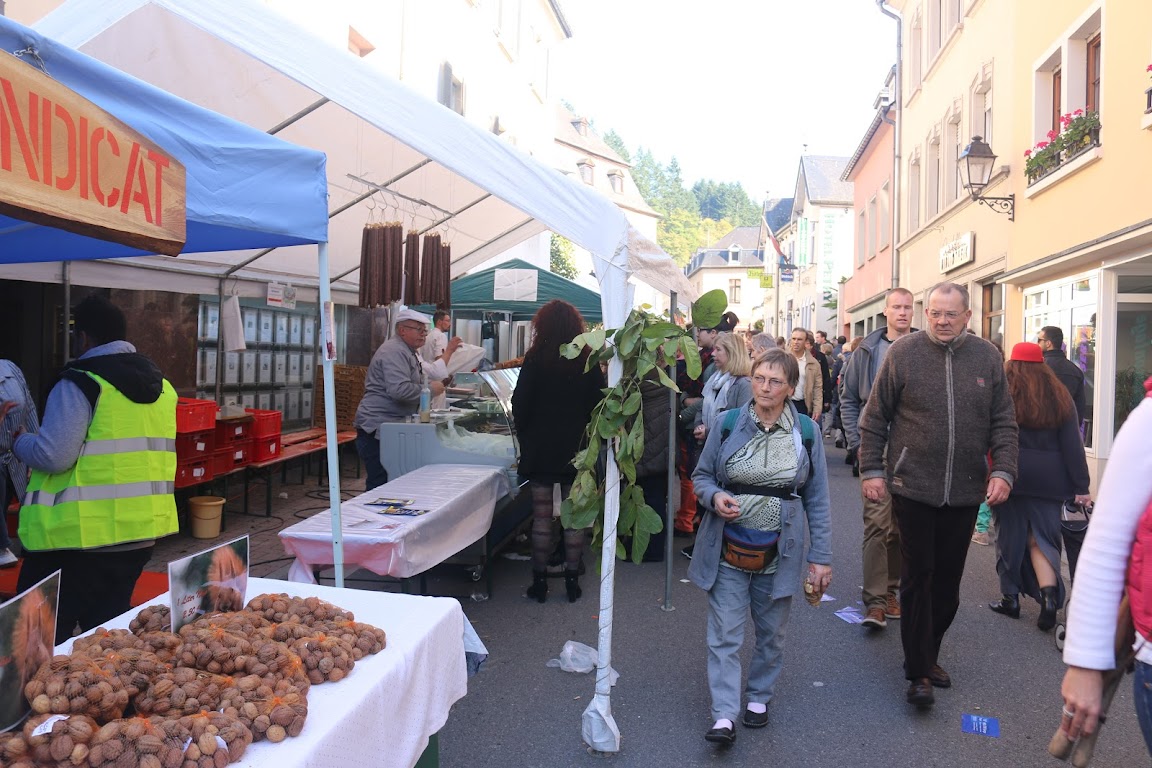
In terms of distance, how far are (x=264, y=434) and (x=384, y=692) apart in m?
6.14

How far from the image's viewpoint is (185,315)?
331 inches

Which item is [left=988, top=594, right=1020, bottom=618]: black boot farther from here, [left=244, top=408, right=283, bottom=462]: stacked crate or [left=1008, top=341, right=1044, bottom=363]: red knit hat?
[left=244, top=408, right=283, bottom=462]: stacked crate

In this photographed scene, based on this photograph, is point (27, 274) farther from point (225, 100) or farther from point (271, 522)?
point (271, 522)

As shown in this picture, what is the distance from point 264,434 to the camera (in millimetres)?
7938

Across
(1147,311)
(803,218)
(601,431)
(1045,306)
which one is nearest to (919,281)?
(1045,306)

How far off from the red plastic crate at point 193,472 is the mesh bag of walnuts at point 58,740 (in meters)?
5.20

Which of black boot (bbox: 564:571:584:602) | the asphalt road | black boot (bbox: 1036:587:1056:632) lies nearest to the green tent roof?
black boot (bbox: 564:571:584:602)

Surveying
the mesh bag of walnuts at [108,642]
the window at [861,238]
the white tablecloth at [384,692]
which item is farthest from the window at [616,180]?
the mesh bag of walnuts at [108,642]

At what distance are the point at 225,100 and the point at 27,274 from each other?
1.78 meters

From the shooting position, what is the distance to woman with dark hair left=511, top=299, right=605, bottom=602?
5.52 meters

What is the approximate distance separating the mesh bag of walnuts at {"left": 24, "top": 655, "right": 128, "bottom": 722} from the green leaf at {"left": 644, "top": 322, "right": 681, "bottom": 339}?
8.29ft

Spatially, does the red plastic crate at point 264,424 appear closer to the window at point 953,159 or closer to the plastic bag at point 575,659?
the plastic bag at point 575,659

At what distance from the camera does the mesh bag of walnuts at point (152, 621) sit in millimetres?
2447

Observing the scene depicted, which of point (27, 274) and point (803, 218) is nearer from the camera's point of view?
point (27, 274)
